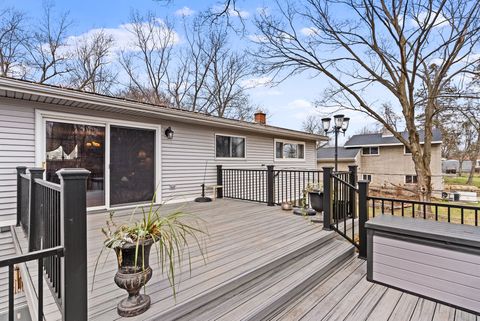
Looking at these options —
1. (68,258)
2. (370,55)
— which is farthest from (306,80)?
(68,258)

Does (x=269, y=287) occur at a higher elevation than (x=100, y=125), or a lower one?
lower

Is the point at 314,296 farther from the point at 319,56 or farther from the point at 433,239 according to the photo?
the point at 319,56

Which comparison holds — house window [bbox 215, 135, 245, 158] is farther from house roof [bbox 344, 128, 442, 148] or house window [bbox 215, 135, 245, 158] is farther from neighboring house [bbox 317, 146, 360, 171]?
house roof [bbox 344, 128, 442, 148]

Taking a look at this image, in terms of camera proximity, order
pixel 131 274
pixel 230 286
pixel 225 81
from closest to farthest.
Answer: pixel 131 274 → pixel 230 286 → pixel 225 81

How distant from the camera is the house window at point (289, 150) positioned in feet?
31.5

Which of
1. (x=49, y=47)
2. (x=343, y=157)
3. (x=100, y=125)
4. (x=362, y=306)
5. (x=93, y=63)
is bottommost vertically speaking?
(x=362, y=306)

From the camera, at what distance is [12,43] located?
35.1 feet

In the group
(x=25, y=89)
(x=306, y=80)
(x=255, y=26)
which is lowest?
(x=25, y=89)

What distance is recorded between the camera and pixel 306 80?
10141 millimetres

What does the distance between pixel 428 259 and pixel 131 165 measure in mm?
5294

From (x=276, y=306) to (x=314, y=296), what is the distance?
0.51m

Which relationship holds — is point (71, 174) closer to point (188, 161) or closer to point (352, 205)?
point (352, 205)

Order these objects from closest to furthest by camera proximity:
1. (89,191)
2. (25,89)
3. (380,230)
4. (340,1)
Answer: (380,230) → (25,89) → (89,191) → (340,1)

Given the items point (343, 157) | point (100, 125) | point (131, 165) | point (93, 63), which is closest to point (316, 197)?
point (131, 165)
